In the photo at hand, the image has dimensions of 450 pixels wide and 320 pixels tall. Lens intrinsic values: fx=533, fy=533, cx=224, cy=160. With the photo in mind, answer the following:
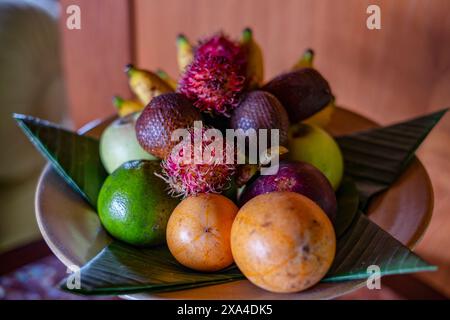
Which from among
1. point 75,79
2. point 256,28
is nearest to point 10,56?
point 75,79

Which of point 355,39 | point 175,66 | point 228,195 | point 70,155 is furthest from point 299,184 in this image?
point 175,66

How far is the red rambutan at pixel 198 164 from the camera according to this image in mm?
536

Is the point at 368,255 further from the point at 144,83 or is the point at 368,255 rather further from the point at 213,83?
the point at 144,83

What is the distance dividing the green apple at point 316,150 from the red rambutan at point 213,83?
0.33 ft

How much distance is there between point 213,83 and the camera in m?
0.58

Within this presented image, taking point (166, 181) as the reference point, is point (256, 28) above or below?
above

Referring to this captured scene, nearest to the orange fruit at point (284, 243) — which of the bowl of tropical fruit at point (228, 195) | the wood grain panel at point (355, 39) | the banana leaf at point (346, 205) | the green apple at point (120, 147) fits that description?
the bowl of tropical fruit at point (228, 195)

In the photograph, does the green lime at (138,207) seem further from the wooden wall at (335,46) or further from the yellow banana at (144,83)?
the wooden wall at (335,46)

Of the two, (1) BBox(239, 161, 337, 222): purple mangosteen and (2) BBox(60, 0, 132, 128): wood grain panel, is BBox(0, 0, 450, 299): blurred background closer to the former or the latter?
(2) BBox(60, 0, 132, 128): wood grain panel

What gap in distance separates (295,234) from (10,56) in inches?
33.1

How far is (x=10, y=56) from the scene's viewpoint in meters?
1.08

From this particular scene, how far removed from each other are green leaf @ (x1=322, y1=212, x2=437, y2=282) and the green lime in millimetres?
185

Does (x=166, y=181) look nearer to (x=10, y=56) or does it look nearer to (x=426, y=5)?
(x=426, y=5)

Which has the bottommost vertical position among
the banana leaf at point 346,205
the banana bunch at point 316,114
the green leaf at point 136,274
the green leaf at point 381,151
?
the green leaf at point 136,274
